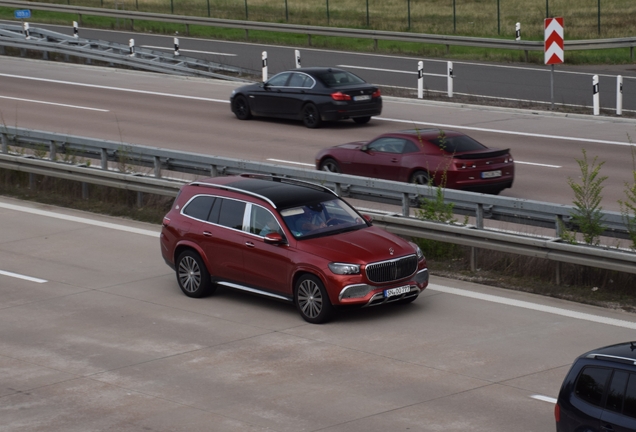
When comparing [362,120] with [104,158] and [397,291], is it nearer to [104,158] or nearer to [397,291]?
[104,158]

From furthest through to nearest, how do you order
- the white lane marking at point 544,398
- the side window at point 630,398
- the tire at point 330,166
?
the tire at point 330,166
the white lane marking at point 544,398
the side window at point 630,398

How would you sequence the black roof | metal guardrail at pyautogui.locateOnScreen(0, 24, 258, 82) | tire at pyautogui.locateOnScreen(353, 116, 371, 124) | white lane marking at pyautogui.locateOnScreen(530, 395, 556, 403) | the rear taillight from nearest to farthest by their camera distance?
1. white lane marking at pyautogui.locateOnScreen(530, 395, 556, 403)
2. the black roof
3. the rear taillight
4. tire at pyautogui.locateOnScreen(353, 116, 371, 124)
5. metal guardrail at pyautogui.locateOnScreen(0, 24, 258, 82)

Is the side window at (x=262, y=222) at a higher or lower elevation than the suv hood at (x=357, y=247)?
higher

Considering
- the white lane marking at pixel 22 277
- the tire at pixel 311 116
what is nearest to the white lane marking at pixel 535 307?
the white lane marking at pixel 22 277

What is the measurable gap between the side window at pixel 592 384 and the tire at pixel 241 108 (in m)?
21.6

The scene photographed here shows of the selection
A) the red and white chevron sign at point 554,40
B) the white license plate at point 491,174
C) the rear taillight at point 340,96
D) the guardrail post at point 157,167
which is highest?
the red and white chevron sign at point 554,40

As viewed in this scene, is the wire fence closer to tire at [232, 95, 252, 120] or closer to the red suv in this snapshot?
tire at [232, 95, 252, 120]

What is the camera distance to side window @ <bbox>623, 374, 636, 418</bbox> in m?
7.58

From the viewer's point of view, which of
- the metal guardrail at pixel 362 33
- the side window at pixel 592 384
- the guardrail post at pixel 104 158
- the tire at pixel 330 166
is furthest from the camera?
the metal guardrail at pixel 362 33

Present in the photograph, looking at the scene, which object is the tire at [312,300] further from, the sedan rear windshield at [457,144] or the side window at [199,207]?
the sedan rear windshield at [457,144]

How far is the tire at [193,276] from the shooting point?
13.9 metres

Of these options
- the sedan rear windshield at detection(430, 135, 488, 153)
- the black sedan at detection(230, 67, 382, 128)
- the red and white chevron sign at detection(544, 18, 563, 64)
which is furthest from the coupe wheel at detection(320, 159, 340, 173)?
the red and white chevron sign at detection(544, 18, 563, 64)

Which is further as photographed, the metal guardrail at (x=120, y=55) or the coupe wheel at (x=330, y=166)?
the metal guardrail at (x=120, y=55)

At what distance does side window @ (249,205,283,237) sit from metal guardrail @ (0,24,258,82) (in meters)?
22.9
